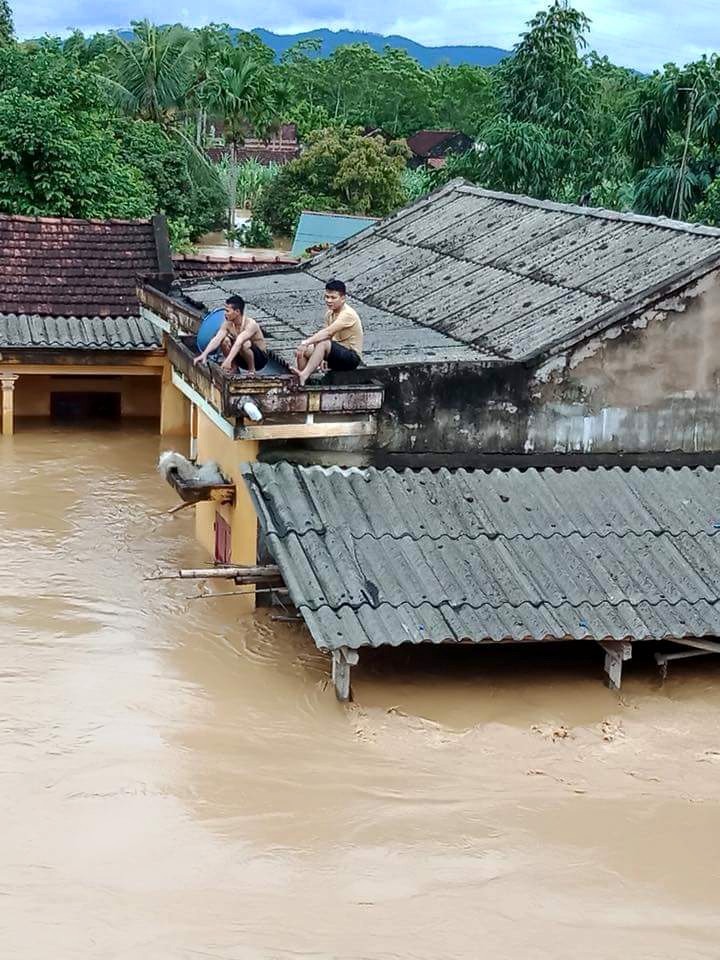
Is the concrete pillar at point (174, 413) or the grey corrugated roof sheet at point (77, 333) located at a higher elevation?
the grey corrugated roof sheet at point (77, 333)

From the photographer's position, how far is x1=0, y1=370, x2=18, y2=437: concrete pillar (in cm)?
1797

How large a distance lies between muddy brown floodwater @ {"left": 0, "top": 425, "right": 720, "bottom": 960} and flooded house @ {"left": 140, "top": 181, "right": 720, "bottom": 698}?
0.69 m

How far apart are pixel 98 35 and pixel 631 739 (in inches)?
2062

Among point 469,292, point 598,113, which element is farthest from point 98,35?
point 469,292

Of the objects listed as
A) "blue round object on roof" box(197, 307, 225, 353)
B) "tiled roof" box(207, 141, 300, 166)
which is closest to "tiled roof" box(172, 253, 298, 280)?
"blue round object on roof" box(197, 307, 225, 353)

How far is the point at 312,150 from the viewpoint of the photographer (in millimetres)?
39844

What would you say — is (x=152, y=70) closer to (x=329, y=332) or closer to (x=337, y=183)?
(x=337, y=183)

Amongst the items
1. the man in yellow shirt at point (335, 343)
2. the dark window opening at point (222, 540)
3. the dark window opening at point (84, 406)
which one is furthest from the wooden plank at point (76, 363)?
the man in yellow shirt at point (335, 343)

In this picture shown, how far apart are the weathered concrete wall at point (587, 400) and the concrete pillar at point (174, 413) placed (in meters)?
8.11

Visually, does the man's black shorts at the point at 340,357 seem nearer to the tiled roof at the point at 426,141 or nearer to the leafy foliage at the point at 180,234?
the leafy foliage at the point at 180,234

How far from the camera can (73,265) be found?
19.4m

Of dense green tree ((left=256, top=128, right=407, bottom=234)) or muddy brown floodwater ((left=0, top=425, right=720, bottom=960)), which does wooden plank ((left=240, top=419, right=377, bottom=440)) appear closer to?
muddy brown floodwater ((left=0, top=425, right=720, bottom=960))

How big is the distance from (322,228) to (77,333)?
1411 centimetres

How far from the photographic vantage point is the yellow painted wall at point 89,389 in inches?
764
